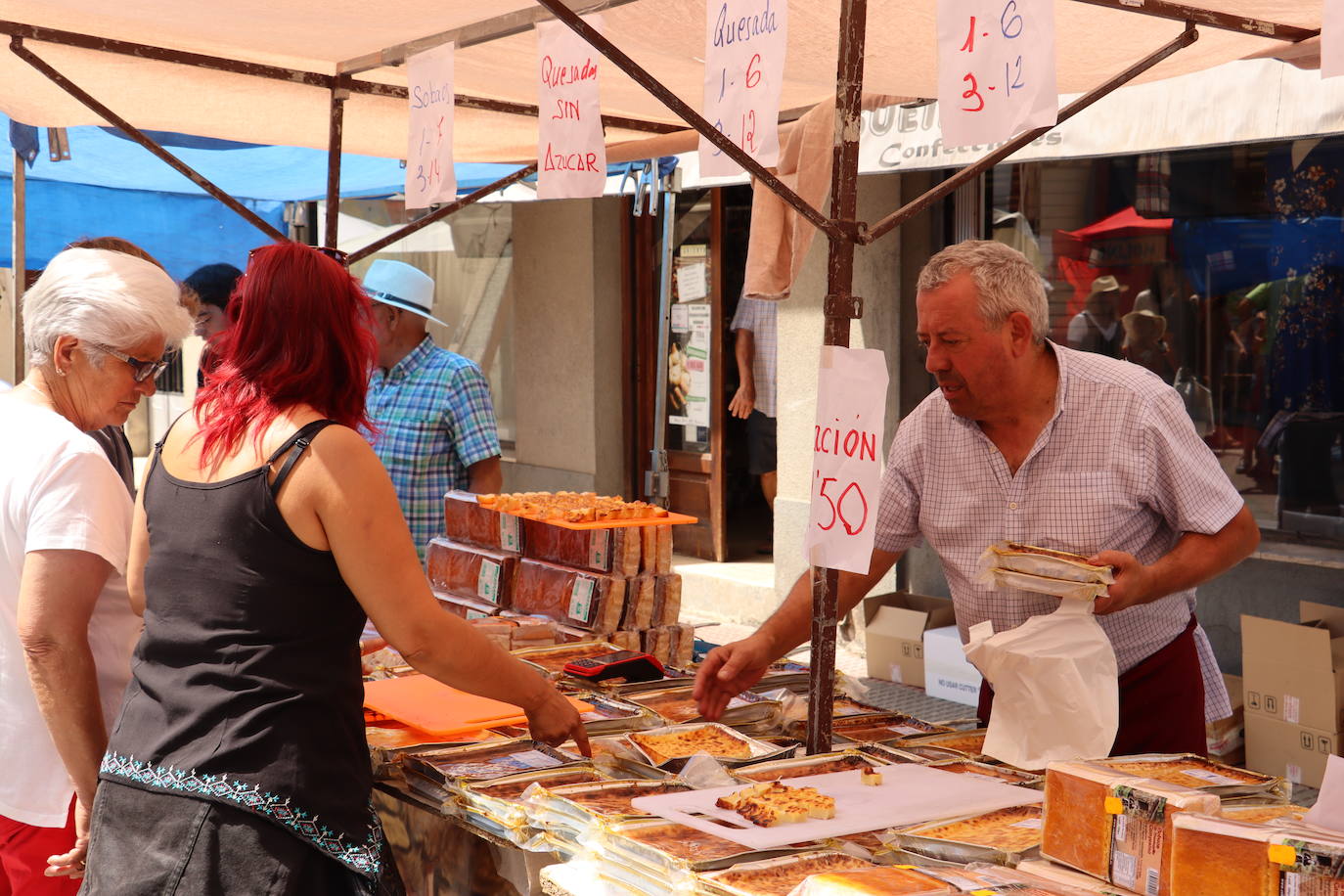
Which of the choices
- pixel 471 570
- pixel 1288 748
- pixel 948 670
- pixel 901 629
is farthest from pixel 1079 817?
pixel 901 629

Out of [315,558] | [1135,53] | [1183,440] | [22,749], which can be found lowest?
[22,749]

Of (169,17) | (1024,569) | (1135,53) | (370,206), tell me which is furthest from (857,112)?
(370,206)

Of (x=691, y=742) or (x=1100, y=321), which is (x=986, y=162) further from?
(x=1100, y=321)

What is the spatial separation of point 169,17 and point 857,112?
7.92ft

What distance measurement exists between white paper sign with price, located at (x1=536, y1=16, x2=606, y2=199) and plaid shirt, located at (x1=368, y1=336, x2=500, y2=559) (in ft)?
5.64

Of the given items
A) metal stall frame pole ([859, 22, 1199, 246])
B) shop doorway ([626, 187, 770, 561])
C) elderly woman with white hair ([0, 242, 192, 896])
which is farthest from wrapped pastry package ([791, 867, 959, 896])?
shop doorway ([626, 187, 770, 561])

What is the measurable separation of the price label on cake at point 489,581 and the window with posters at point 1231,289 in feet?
11.9

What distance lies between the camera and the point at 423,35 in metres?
4.04

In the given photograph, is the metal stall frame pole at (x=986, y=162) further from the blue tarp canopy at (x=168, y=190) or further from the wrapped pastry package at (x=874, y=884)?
the blue tarp canopy at (x=168, y=190)

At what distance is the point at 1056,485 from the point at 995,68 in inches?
41.9

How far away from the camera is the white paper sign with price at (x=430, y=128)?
151 inches

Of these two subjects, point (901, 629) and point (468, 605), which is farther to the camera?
point (901, 629)

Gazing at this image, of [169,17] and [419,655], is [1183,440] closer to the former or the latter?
[419,655]

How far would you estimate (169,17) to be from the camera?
3.92m
